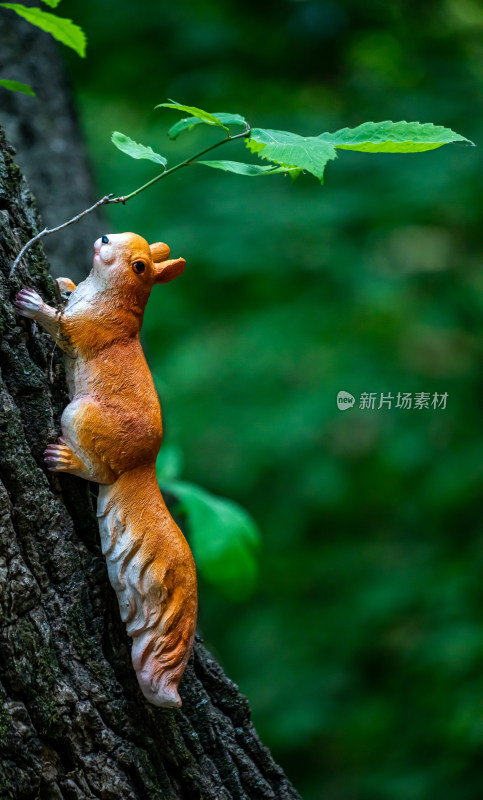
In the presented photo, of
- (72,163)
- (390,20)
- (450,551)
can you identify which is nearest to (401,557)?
(450,551)

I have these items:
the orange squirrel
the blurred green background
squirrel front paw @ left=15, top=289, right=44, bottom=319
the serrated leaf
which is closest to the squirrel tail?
the orange squirrel

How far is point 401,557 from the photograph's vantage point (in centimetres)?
354

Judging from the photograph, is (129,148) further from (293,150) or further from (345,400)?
(345,400)

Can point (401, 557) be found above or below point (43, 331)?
above

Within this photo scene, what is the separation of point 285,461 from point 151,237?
4.55ft

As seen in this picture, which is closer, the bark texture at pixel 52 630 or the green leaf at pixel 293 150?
the green leaf at pixel 293 150

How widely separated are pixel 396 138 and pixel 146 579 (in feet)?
2.55

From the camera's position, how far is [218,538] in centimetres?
222

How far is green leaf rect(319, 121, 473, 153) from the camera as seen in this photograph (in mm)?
946

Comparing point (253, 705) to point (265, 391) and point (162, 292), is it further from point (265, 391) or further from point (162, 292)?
point (162, 292)

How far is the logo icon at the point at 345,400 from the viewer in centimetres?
333

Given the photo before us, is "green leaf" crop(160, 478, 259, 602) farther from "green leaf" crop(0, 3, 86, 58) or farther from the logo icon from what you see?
"green leaf" crop(0, 3, 86, 58)

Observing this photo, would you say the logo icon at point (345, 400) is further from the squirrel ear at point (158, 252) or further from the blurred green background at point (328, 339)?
the squirrel ear at point (158, 252)

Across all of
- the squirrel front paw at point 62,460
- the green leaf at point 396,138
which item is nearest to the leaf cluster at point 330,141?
Answer: the green leaf at point 396,138
